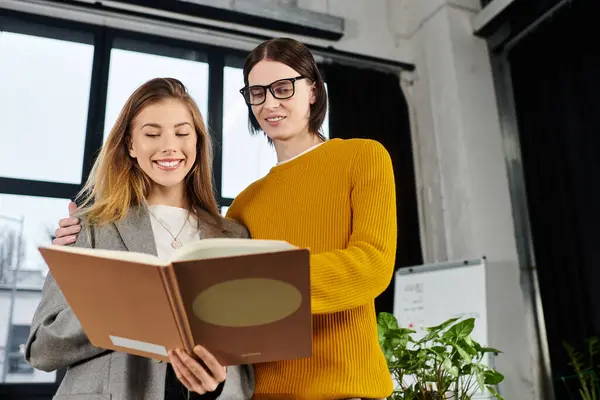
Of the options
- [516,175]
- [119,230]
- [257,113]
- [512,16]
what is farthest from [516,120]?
[119,230]

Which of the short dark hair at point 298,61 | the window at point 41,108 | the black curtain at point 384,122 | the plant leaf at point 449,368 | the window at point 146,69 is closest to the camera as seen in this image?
the short dark hair at point 298,61

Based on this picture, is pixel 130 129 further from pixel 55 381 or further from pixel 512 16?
pixel 512 16

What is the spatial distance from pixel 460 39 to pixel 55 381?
3.34m

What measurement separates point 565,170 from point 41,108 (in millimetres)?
3137

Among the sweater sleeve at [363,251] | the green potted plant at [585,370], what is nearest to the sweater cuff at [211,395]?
the sweater sleeve at [363,251]

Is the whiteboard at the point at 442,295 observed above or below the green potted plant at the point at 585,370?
above

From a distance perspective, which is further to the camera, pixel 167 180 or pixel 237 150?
pixel 237 150

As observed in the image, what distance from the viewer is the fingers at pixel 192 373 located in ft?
2.69

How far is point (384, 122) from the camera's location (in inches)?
155

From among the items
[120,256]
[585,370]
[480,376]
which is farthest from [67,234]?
[585,370]

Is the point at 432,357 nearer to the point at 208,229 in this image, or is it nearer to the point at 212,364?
the point at 208,229

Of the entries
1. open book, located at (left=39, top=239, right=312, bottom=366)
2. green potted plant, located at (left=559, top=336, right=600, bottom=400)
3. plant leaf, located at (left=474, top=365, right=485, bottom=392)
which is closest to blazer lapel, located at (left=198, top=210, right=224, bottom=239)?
open book, located at (left=39, top=239, right=312, bottom=366)

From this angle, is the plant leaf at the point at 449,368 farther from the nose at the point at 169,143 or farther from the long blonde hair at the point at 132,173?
the nose at the point at 169,143

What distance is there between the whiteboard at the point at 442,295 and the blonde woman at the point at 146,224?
2.11 metres
